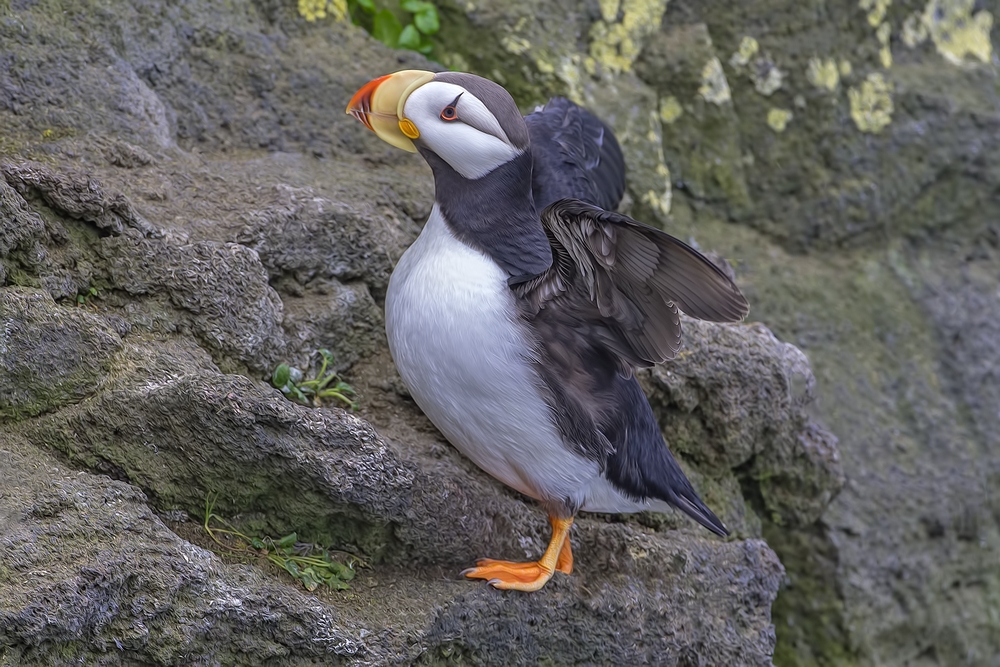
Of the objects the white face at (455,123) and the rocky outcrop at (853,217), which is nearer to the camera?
the white face at (455,123)

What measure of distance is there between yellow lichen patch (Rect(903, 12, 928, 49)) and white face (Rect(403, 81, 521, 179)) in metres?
3.81

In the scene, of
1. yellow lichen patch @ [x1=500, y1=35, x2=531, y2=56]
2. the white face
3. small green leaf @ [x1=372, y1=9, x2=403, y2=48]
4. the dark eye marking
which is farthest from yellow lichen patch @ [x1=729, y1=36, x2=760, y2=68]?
the dark eye marking

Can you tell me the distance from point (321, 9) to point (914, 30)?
3.42 m

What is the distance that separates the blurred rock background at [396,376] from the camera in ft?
8.92

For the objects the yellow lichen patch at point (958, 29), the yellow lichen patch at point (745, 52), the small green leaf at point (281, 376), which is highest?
the yellow lichen patch at point (958, 29)

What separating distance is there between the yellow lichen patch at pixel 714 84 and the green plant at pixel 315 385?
2774 millimetres

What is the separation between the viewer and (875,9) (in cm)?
561

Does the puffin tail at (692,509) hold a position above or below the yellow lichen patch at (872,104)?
below

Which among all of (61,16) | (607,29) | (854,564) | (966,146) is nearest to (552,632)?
(854,564)

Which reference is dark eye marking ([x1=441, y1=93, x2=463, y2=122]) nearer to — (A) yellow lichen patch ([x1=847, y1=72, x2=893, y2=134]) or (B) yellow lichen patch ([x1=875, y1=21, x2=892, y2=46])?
(A) yellow lichen patch ([x1=847, y1=72, x2=893, y2=134])

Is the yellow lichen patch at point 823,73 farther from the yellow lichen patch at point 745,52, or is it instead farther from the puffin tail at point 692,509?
the puffin tail at point 692,509

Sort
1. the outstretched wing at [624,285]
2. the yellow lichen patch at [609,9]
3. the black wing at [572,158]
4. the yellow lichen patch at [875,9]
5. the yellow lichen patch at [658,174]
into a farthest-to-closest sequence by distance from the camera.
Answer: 1. the yellow lichen patch at [875,9]
2. the yellow lichen patch at [609,9]
3. the yellow lichen patch at [658,174]
4. the black wing at [572,158]
5. the outstretched wing at [624,285]

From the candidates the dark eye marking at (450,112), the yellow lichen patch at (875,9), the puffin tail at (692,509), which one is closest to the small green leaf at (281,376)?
the dark eye marking at (450,112)

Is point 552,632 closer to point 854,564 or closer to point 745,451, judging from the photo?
point 745,451
